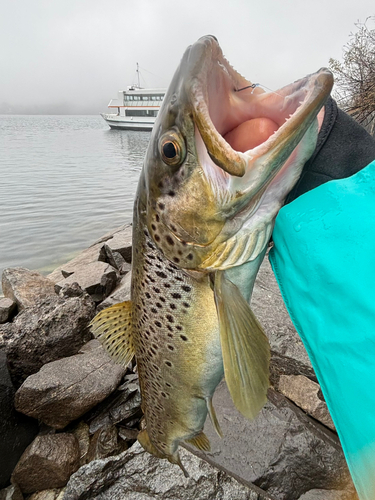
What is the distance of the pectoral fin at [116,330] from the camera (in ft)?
7.23

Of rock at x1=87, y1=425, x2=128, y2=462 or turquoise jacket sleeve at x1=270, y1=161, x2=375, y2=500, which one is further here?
rock at x1=87, y1=425, x2=128, y2=462

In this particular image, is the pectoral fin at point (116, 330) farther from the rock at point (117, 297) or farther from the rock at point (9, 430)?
the rock at point (117, 297)

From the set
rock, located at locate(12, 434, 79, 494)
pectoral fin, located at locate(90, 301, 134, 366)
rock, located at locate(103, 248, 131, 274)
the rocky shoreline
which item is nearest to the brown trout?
pectoral fin, located at locate(90, 301, 134, 366)

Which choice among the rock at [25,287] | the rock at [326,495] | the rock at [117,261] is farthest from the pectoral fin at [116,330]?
the rock at [117,261]

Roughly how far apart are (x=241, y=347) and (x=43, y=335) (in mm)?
3331

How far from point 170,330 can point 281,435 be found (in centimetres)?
187

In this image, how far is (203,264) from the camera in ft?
5.34

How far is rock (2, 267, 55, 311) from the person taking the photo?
590 cm

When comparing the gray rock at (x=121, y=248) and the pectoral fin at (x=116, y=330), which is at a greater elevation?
the pectoral fin at (x=116, y=330)

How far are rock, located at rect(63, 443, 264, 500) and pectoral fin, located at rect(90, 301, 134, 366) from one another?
1.08 meters

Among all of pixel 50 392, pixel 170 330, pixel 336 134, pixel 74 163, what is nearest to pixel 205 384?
pixel 170 330

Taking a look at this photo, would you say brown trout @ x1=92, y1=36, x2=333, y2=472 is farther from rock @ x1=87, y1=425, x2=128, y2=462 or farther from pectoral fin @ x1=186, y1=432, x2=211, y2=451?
rock @ x1=87, y1=425, x2=128, y2=462

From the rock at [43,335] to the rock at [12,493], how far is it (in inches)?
43.8

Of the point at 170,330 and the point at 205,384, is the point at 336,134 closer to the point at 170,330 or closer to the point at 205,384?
the point at 170,330
